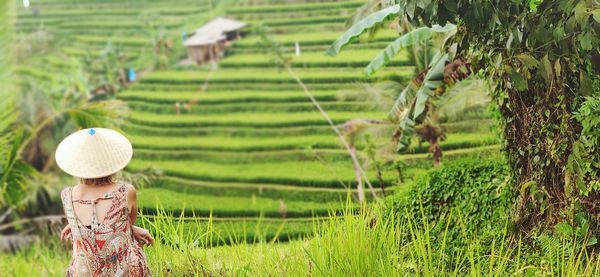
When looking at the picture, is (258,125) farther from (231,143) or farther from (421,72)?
(421,72)

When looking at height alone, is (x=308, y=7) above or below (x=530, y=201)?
above

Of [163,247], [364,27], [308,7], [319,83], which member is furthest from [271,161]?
[163,247]

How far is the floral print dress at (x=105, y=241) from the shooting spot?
2.72 m

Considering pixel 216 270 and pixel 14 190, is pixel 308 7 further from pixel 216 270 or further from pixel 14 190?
pixel 216 270

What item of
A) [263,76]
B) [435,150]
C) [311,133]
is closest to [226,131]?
[263,76]

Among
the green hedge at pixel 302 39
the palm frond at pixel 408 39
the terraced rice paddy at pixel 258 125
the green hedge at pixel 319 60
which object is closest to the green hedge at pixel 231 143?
the terraced rice paddy at pixel 258 125

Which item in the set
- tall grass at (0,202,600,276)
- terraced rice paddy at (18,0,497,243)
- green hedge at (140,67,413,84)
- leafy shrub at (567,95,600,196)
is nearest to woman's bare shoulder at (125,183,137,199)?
tall grass at (0,202,600,276)

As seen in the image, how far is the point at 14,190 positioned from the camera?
6.01m

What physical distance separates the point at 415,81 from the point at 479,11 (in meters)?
1.61

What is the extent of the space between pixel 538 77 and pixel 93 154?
5.47 ft

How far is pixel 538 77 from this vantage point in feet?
11.5

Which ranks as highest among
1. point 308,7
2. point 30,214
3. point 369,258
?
point 308,7

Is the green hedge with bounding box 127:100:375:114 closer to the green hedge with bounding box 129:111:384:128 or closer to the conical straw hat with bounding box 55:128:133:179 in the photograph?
the green hedge with bounding box 129:111:384:128

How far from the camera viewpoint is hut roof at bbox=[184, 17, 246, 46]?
277 inches
